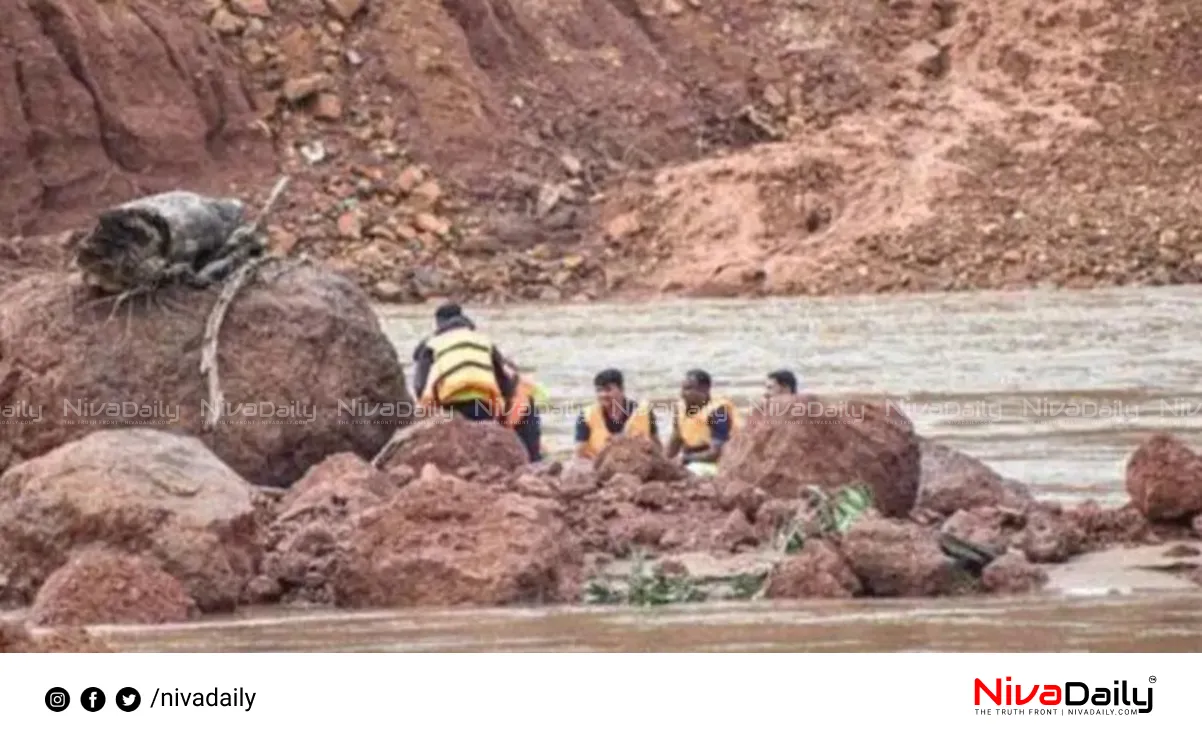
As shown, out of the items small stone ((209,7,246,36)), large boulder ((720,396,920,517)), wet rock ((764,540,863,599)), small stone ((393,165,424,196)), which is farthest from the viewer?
small stone ((209,7,246,36))

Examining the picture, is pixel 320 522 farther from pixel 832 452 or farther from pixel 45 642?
pixel 45 642

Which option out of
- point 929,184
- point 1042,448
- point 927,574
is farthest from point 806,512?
point 929,184

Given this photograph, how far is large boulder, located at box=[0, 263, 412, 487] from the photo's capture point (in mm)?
13695

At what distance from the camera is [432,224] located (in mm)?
39094

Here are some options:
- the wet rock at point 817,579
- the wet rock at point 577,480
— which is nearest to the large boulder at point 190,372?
the wet rock at point 577,480

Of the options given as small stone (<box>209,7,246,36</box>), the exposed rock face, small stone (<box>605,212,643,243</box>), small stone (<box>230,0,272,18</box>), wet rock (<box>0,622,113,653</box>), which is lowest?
wet rock (<box>0,622,113,653</box>)

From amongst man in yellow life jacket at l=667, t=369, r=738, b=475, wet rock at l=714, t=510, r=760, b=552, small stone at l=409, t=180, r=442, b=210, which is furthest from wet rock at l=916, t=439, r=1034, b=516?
small stone at l=409, t=180, r=442, b=210

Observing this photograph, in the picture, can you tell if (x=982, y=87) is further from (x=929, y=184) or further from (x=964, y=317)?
(x=964, y=317)

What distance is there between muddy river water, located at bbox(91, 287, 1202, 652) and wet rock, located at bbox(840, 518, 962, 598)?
0.14m

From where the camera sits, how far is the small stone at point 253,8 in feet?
135

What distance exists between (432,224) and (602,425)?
23748 mm

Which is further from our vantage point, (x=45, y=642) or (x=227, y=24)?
(x=227, y=24)
